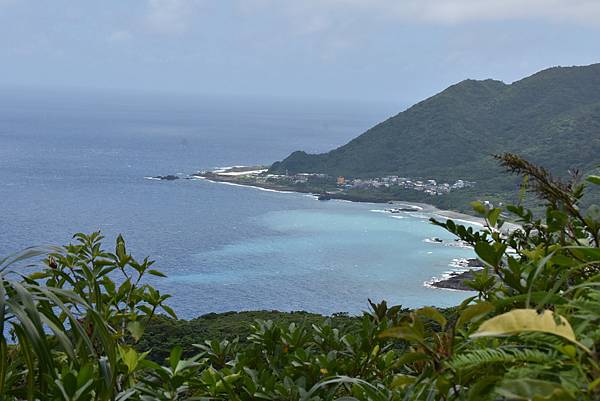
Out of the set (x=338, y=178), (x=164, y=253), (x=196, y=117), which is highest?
(x=196, y=117)

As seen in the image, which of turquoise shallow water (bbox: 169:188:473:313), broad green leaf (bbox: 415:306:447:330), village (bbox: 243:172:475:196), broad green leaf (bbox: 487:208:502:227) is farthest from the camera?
village (bbox: 243:172:475:196)

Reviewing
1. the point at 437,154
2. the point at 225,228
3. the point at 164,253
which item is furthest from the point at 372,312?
the point at 437,154

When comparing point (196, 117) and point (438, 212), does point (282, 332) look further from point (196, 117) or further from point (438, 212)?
point (196, 117)

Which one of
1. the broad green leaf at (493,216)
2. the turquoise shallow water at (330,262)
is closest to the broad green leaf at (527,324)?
the broad green leaf at (493,216)

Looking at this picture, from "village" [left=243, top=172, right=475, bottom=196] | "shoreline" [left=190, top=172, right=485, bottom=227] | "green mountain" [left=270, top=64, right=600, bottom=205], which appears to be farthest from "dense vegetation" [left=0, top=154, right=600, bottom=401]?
"green mountain" [left=270, top=64, right=600, bottom=205]

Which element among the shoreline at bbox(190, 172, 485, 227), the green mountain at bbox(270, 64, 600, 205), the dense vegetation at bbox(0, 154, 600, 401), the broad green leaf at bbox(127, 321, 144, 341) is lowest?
the shoreline at bbox(190, 172, 485, 227)

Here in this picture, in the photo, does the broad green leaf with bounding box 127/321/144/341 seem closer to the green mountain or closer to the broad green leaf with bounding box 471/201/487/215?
the broad green leaf with bounding box 471/201/487/215
